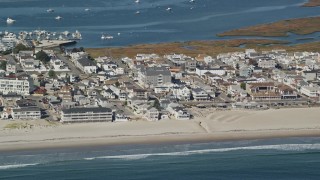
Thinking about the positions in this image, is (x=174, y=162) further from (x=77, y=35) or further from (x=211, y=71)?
(x=77, y=35)

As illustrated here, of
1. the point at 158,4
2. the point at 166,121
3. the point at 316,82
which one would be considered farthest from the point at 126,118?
the point at 158,4

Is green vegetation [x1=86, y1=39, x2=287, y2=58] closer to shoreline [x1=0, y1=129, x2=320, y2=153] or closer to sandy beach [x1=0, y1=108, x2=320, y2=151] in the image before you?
sandy beach [x1=0, y1=108, x2=320, y2=151]

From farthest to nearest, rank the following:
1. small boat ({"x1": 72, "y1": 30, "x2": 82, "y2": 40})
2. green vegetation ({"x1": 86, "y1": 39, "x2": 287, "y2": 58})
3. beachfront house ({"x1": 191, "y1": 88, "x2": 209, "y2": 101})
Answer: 1. small boat ({"x1": 72, "y1": 30, "x2": 82, "y2": 40})
2. green vegetation ({"x1": 86, "y1": 39, "x2": 287, "y2": 58})
3. beachfront house ({"x1": 191, "y1": 88, "x2": 209, "y2": 101})

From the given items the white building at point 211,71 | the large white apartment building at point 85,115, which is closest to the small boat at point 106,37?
the white building at point 211,71

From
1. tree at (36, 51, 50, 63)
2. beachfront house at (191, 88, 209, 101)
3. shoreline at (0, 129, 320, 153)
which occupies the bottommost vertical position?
shoreline at (0, 129, 320, 153)

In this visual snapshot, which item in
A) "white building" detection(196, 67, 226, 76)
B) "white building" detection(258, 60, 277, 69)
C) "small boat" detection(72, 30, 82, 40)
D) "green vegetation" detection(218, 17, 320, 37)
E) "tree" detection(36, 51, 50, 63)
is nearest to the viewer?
"white building" detection(196, 67, 226, 76)

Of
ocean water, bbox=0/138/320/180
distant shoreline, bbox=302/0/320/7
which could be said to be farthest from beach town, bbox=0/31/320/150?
distant shoreline, bbox=302/0/320/7

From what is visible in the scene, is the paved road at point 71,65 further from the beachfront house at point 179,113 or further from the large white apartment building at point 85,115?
the large white apartment building at point 85,115
